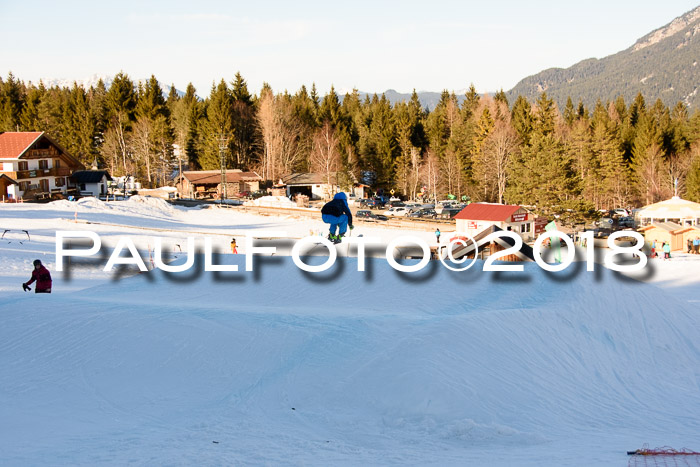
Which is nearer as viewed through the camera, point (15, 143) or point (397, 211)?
point (15, 143)

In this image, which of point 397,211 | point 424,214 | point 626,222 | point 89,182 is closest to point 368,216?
point 424,214

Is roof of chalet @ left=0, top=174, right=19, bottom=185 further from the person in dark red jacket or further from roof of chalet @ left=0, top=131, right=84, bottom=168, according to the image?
the person in dark red jacket

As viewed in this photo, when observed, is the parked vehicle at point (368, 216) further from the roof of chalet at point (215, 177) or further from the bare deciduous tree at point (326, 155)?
the roof of chalet at point (215, 177)

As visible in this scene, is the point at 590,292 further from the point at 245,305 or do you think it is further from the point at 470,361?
the point at 245,305

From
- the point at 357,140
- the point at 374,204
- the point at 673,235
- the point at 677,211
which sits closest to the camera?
the point at 673,235

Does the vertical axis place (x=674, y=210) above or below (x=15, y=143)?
below

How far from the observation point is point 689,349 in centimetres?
1364

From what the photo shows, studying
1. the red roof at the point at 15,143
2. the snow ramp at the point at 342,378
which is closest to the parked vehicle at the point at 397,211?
the red roof at the point at 15,143

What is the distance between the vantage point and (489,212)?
115 feet

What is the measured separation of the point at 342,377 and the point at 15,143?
4480cm

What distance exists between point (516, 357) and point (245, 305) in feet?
21.1

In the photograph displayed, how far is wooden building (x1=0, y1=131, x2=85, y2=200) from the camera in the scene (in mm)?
43406

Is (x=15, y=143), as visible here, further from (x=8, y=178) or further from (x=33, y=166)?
(x=8, y=178)

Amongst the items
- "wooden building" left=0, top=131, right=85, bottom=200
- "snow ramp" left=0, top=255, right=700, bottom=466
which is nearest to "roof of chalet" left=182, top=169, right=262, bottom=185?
"wooden building" left=0, top=131, right=85, bottom=200
